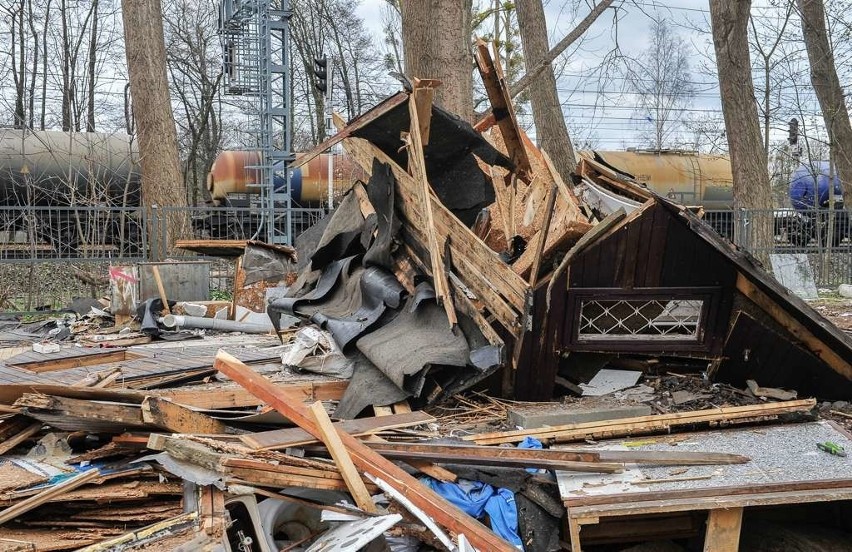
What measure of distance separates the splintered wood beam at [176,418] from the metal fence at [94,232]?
26.5 ft

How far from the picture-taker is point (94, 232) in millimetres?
12672

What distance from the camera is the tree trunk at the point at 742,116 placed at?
13180 millimetres

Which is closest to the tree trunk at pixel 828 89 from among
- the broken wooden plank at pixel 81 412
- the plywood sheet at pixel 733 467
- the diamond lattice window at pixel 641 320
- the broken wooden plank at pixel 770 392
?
the broken wooden plank at pixel 770 392

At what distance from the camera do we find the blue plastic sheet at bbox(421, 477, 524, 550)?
12.7 feet

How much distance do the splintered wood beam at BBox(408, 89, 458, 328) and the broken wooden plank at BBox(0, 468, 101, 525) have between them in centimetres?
253

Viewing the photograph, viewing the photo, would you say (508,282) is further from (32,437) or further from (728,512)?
(32,437)

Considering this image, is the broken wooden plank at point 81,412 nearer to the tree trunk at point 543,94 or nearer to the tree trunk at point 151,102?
the tree trunk at point 151,102

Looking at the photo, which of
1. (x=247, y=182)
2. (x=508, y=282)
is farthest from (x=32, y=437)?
(x=247, y=182)

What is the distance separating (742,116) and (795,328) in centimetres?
939

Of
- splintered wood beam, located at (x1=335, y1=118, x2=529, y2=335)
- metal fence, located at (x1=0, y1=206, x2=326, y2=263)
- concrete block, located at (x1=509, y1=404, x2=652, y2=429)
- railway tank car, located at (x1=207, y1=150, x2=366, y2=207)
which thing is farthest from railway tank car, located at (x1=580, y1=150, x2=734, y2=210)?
concrete block, located at (x1=509, y1=404, x2=652, y2=429)

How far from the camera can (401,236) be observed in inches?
250

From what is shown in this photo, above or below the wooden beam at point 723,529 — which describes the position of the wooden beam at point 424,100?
above

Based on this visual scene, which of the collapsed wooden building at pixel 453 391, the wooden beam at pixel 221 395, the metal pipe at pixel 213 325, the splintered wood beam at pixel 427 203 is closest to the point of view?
the collapsed wooden building at pixel 453 391

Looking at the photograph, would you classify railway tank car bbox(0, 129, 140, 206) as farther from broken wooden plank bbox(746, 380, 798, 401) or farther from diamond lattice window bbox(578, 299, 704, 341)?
broken wooden plank bbox(746, 380, 798, 401)
